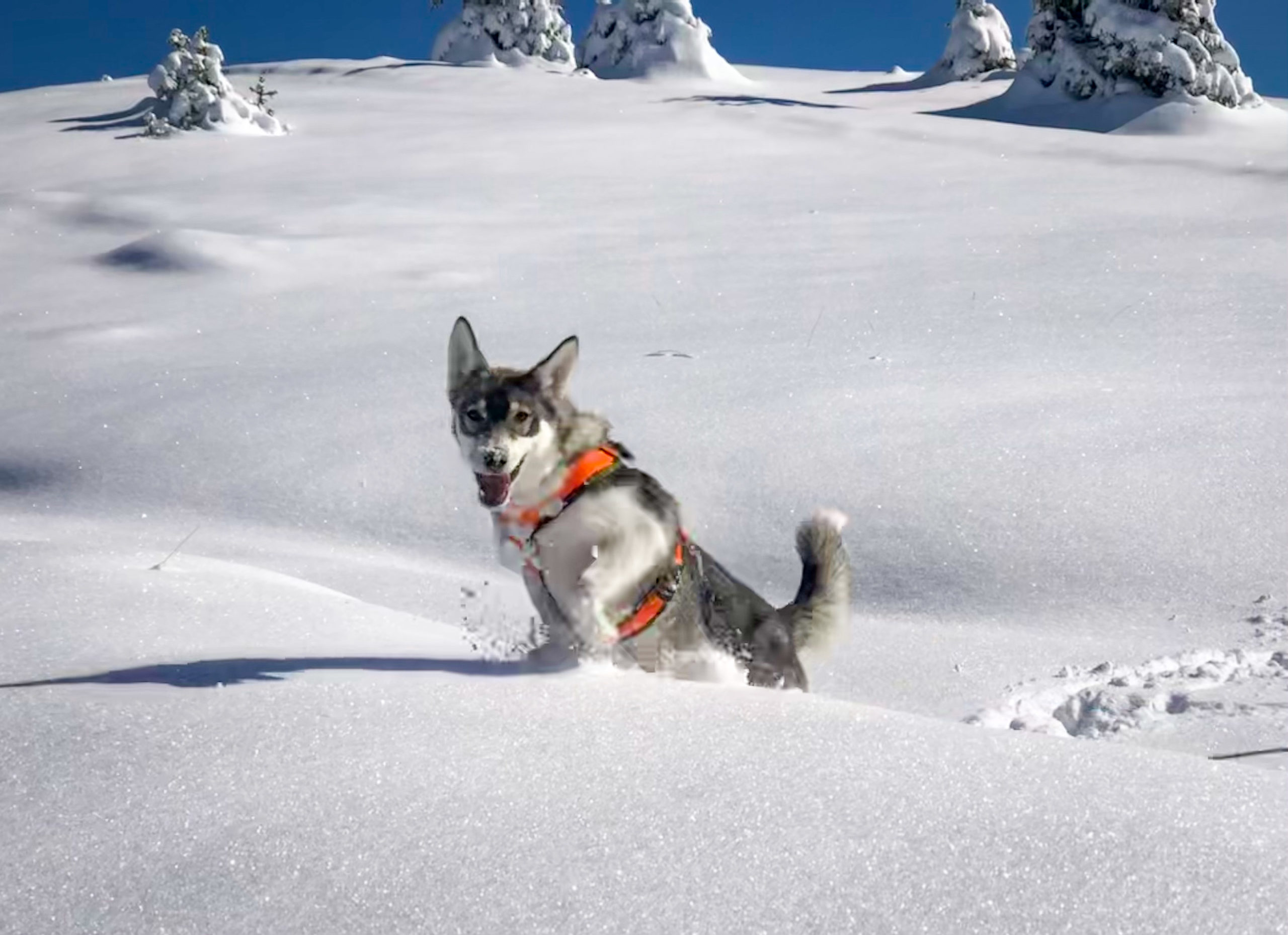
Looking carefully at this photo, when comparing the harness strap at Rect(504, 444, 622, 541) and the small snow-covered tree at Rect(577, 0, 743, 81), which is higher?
the small snow-covered tree at Rect(577, 0, 743, 81)

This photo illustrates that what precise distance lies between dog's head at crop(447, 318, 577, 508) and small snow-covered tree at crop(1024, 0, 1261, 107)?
17883 mm

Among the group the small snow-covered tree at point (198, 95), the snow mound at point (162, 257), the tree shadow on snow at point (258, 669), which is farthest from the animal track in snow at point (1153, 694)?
the small snow-covered tree at point (198, 95)

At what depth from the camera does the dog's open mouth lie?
263 cm

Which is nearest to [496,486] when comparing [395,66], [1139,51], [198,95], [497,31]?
[198,95]

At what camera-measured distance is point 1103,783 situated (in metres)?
1.67

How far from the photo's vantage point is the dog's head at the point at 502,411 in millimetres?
2631

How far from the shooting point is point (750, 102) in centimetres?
2009

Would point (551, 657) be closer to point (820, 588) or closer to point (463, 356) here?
point (463, 356)

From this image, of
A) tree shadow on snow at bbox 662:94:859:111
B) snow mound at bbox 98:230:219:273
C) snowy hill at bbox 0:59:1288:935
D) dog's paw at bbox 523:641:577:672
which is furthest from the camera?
tree shadow on snow at bbox 662:94:859:111

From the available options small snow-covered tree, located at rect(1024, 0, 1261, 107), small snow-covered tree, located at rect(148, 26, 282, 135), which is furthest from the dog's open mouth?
small snow-covered tree, located at rect(1024, 0, 1261, 107)

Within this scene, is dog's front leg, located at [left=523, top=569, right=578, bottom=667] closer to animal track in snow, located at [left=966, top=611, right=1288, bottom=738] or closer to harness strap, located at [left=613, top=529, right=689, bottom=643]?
harness strap, located at [left=613, top=529, right=689, bottom=643]

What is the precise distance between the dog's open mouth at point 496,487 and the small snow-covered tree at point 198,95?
50.3 ft

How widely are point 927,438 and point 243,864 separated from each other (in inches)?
153

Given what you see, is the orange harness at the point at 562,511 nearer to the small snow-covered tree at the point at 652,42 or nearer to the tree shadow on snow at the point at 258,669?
the tree shadow on snow at the point at 258,669
